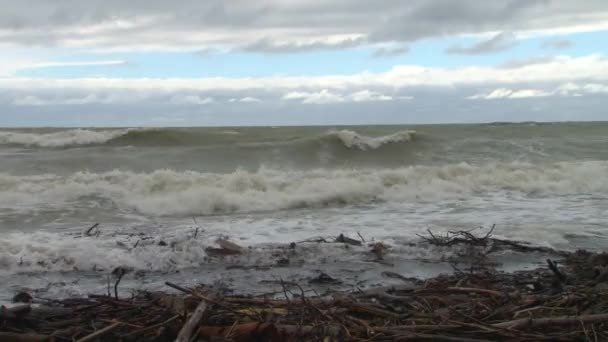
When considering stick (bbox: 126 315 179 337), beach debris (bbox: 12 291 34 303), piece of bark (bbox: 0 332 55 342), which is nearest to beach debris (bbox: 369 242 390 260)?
beach debris (bbox: 12 291 34 303)

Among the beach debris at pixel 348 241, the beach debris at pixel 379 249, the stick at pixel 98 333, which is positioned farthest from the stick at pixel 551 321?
the beach debris at pixel 348 241

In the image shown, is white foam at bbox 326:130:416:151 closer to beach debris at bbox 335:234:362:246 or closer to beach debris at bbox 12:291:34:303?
beach debris at bbox 335:234:362:246

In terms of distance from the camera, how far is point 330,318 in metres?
3.52

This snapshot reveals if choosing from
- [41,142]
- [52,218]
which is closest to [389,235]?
[52,218]

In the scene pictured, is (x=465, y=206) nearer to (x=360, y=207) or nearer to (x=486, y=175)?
(x=360, y=207)

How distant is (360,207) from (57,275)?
6.33 metres

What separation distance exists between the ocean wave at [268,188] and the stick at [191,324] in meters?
7.84

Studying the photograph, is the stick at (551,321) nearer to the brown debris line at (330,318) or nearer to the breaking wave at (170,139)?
the brown debris line at (330,318)

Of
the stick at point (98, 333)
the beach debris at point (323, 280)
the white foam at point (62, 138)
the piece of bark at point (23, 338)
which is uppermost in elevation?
the white foam at point (62, 138)

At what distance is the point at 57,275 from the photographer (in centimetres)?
620

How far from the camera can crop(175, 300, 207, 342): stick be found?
3.11 m

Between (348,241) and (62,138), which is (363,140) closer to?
(62,138)

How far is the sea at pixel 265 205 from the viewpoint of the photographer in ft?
21.2

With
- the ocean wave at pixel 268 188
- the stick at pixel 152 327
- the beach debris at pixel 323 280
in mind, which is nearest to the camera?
the stick at pixel 152 327
